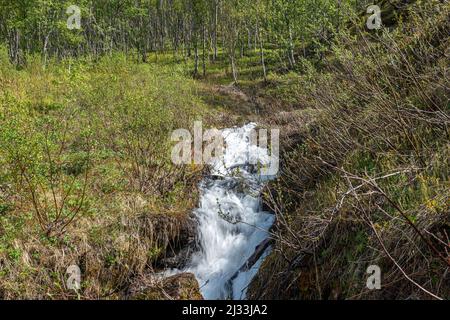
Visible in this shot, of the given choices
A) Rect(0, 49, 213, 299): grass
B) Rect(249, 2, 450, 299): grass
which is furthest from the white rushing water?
Rect(249, 2, 450, 299): grass

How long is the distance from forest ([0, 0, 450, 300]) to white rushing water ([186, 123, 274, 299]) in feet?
0.17

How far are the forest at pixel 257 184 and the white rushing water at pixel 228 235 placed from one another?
0.05 m

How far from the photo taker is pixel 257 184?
821cm

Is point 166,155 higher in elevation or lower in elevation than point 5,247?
higher

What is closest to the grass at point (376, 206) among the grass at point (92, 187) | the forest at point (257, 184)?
the forest at point (257, 184)

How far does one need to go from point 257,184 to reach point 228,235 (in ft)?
5.74

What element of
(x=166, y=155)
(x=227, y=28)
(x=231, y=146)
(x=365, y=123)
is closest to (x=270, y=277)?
(x=365, y=123)

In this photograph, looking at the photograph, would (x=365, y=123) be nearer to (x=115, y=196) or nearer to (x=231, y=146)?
(x=115, y=196)

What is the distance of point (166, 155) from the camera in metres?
10.5

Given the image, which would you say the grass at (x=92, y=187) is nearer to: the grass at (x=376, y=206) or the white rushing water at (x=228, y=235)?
the white rushing water at (x=228, y=235)

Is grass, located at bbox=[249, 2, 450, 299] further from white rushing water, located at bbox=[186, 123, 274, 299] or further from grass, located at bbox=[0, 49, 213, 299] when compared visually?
grass, located at bbox=[0, 49, 213, 299]

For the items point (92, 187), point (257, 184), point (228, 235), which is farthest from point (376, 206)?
point (92, 187)

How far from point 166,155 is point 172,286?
430 cm

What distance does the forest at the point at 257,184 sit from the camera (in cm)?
466
